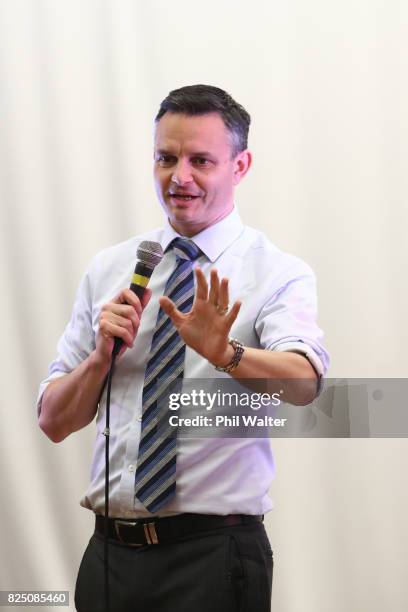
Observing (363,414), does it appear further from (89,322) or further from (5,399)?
(5,399)

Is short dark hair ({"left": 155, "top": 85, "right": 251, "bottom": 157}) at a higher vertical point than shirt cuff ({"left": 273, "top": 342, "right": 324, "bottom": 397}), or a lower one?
higher

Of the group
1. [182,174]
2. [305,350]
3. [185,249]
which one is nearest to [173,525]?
[305,350]

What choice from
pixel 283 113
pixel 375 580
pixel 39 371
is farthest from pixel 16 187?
pixel 375 580

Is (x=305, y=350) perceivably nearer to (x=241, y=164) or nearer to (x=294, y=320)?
(x=294, y=320)

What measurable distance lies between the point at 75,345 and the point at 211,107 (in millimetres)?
573

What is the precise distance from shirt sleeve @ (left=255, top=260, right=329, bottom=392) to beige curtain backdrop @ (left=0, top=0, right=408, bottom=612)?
91 centimetres

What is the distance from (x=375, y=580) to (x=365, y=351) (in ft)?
2.30

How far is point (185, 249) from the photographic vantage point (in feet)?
5.65

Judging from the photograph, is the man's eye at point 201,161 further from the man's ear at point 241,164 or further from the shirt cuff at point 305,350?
the shirt cuff at point 305,350

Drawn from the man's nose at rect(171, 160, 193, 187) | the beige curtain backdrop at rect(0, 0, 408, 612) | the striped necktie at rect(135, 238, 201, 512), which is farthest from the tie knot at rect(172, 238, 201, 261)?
the beige curtain backdrop at rect(0, 0, 408, 612)

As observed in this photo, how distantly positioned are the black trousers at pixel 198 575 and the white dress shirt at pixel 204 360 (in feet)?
0.19

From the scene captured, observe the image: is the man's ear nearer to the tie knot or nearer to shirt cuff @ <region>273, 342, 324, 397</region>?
the tie knot

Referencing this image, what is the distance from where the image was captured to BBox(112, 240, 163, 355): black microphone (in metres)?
1.51

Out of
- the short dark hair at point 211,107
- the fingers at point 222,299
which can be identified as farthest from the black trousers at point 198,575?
the short dark hair at point 211,107
